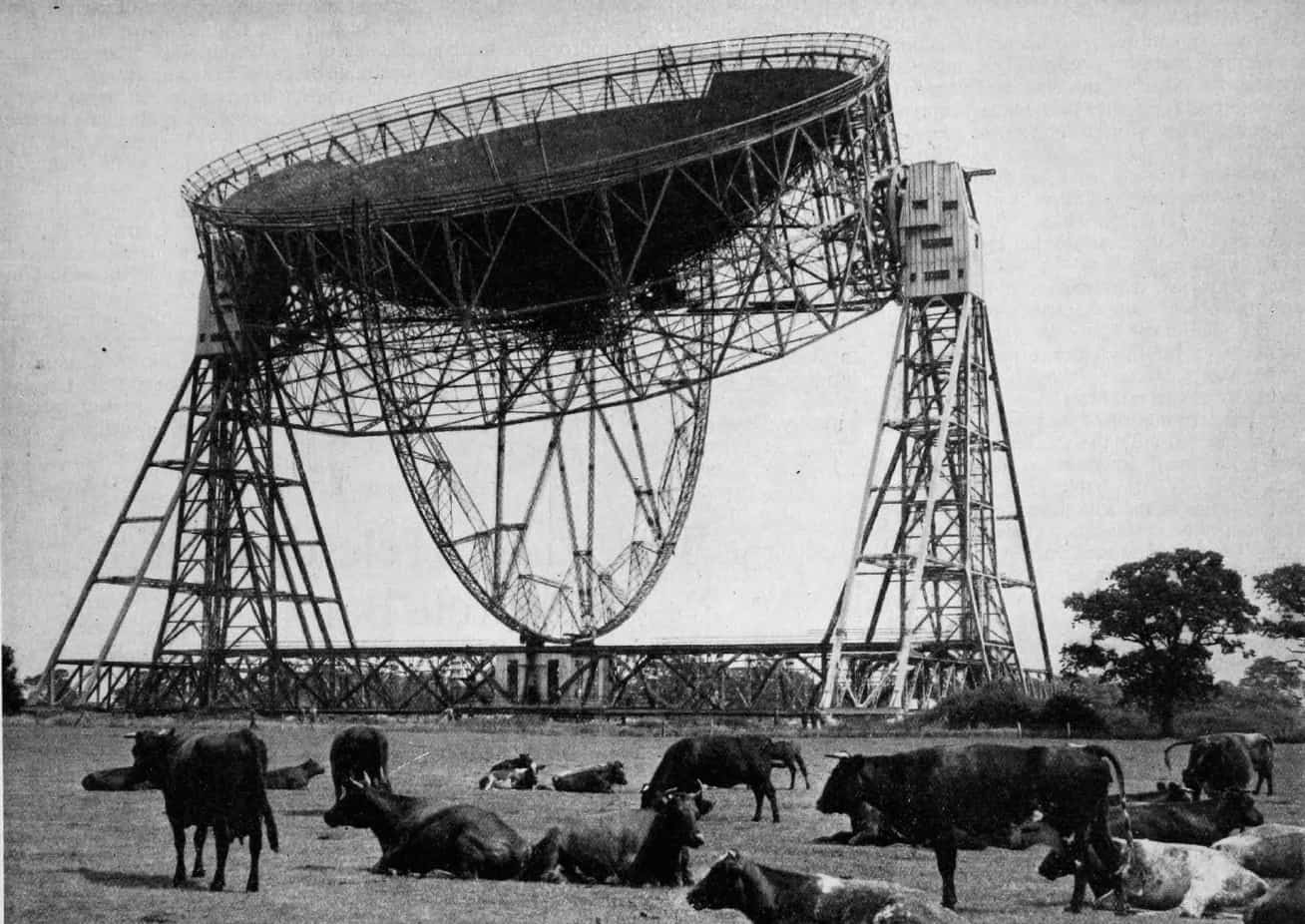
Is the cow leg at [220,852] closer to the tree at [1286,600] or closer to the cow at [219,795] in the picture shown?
the cow at [219,795]

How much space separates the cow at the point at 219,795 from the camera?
15.4 m

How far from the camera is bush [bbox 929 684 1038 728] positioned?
4088 centimetres

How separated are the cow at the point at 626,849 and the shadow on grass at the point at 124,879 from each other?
11.9 ft

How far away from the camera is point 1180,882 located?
1448 cm

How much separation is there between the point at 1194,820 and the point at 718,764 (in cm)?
694

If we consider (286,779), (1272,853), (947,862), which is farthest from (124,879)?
(1272,853)

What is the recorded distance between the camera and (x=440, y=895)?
14.9 metres

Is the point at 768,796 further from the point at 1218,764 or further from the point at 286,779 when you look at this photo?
the point at 286,779

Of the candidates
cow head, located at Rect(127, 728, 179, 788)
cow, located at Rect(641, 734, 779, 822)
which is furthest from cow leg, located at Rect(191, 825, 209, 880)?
cow, located at Rect(641, 734, 779, 822)

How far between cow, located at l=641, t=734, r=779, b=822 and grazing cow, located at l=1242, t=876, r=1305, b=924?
32.5 ft

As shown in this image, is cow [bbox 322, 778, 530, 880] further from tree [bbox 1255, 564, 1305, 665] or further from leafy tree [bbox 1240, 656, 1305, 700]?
leafy tree [bbox 1240, 656, 1305, 700]

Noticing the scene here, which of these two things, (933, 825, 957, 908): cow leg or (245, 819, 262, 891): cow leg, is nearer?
(933, 825, 957, 908): cow leg

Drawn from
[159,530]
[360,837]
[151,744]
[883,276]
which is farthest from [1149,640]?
[159,530]

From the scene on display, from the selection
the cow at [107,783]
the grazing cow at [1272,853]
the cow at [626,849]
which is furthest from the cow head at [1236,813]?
the cow at [107,783]
